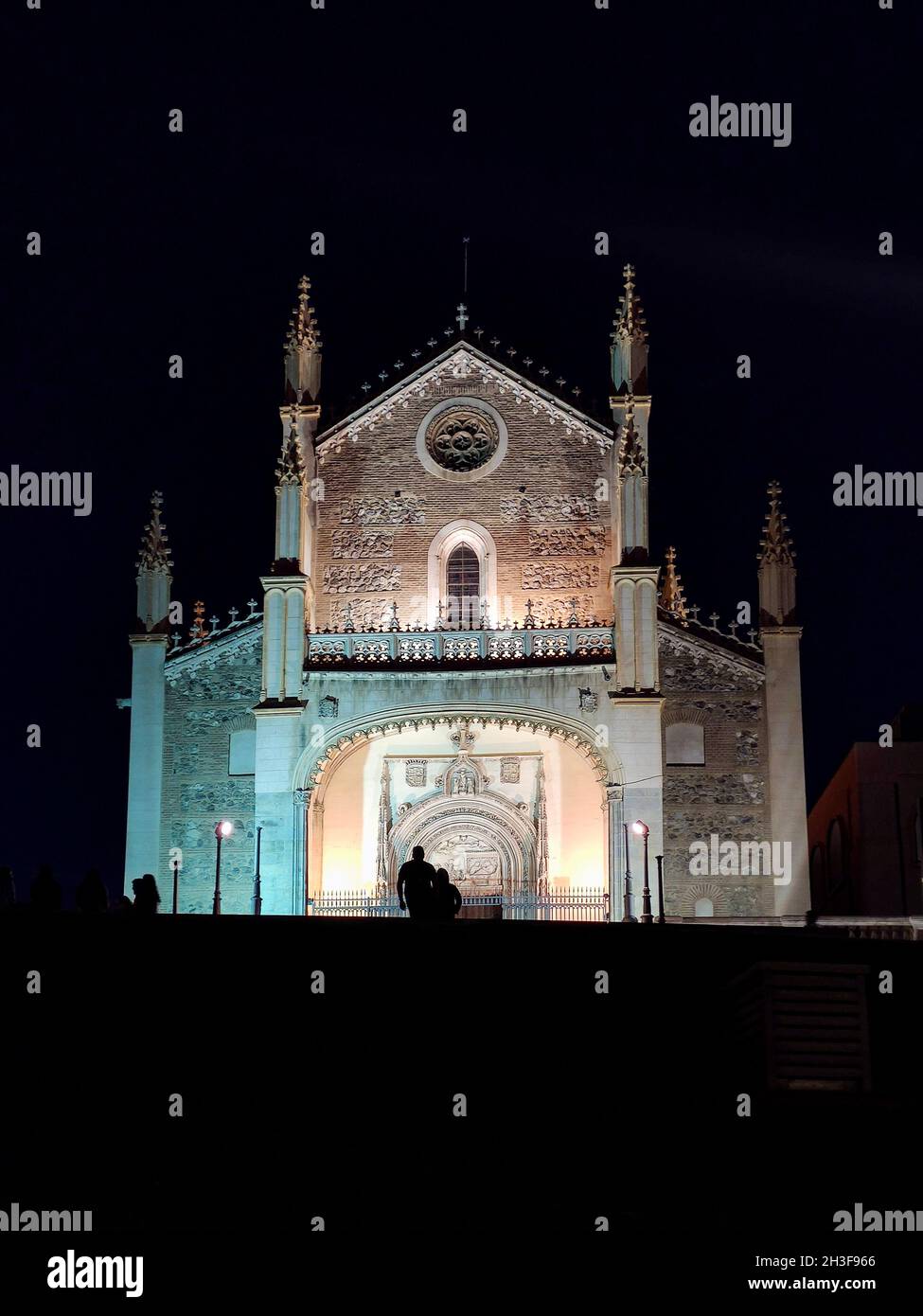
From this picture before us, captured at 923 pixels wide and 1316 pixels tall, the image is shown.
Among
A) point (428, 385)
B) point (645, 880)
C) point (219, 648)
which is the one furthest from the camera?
point (428, 385)

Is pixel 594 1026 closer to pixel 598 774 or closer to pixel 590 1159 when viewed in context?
pixel 590 1159

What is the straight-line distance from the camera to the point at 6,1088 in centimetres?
2192

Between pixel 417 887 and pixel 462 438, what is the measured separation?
22103 mm

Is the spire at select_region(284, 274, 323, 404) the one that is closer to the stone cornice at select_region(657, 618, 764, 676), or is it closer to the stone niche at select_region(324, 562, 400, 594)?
the stone niche at select_region(324, 562, 400, 594)

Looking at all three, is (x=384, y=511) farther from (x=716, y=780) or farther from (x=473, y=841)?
(x=716, y=780)

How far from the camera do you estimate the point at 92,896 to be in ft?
88.9

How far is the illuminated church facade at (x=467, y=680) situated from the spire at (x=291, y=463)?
2.0 inches

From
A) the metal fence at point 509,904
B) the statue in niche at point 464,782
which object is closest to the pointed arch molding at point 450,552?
the statue in niche at point 464,782

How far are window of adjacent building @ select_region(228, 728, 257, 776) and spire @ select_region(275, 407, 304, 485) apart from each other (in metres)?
6.05

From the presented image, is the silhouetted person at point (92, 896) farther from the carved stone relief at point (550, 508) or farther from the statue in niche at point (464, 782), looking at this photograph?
the carved stone relief at point (550, 508)

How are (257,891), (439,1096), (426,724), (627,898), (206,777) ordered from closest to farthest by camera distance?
(439,1096) → (627,898) → (257,891) → (426,724) → (206,777)

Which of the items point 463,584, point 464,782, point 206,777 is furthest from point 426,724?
point 206,777

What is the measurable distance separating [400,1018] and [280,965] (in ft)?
6.06
